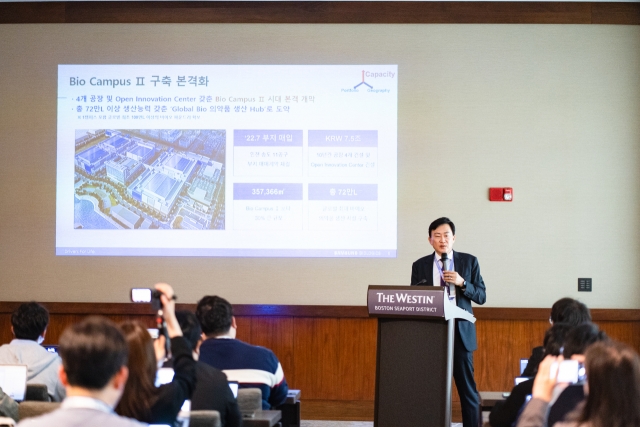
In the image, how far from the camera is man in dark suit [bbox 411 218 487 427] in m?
4.89

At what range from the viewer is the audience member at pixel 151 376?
2203 millimetres

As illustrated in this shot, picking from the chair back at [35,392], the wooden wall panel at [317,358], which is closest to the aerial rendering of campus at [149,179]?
the wooden wall panel at [317,358]

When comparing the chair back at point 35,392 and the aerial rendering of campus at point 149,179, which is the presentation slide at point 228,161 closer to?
the aerial rendering of campus at point 149,179

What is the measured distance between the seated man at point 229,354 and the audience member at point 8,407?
995 mm

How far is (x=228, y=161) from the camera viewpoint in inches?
260

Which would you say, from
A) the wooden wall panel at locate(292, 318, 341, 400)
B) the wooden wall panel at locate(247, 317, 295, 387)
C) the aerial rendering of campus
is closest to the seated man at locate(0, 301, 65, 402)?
the aerial rendering of campus

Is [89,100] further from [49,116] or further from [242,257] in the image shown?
[242,257]

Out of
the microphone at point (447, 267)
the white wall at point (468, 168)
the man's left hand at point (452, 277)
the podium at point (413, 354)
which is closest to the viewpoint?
the podium at point (413, 354)

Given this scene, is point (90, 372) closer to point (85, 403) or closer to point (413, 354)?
point (85, 403)

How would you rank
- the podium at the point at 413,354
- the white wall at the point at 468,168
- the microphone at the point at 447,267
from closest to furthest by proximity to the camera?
the podium at the point at 413,354 → the microphone at the point at 447,267 → the white wall at the point at 468,168

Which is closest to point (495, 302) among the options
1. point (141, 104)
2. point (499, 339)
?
point (499, 339)

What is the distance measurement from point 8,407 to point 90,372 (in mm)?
1775

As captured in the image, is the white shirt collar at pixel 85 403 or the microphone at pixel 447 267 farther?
the microphone at pixel 447 267

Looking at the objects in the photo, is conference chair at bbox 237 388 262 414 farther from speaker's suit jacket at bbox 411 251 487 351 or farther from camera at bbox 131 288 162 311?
speaker's suit jacket at bbox 411 251 487 351
